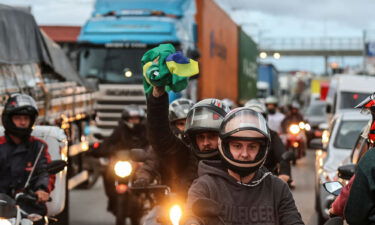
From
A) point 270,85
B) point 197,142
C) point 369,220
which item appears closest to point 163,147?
point 197,142

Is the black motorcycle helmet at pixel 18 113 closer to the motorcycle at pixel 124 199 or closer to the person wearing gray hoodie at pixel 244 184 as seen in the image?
the motorcycle at pixel 124 199

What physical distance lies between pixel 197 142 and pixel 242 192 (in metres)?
1.29

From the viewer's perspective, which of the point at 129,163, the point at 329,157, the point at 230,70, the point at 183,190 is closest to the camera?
the point at 183,190

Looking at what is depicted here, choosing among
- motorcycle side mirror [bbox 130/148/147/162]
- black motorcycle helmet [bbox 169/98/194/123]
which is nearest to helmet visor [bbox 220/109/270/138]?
black motorcycle helmet [bbox 169/98/194/123]

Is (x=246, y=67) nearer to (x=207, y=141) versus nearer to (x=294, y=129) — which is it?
(x=294, y=129)

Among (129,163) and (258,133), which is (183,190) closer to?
(258,133)

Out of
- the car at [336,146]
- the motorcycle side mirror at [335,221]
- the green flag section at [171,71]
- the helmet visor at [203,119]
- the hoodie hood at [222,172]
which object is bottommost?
the car at [336,146]

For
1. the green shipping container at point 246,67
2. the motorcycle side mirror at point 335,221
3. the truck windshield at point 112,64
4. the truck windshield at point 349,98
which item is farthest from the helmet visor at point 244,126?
the green shipping container at point 246,67

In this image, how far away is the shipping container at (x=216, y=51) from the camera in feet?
73.6

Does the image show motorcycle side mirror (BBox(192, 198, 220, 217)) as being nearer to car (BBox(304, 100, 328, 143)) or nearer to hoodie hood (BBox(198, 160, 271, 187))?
hoodie hood (BBox(198, 160, 271, 187))

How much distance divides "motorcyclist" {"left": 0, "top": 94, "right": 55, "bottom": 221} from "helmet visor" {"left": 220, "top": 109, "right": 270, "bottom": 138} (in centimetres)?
→ 346

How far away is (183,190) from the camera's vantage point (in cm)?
652

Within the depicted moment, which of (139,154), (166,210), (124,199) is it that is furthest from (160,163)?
(124,199)

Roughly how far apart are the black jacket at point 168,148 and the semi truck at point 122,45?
11.9 metres
